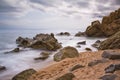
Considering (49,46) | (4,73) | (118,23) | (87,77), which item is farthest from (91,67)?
(118,23)

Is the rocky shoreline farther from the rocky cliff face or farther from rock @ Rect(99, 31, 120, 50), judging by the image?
the rocky cliff face

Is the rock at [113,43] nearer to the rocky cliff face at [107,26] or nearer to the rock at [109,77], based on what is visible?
the rock at [109,77]

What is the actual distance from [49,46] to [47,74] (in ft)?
62.1

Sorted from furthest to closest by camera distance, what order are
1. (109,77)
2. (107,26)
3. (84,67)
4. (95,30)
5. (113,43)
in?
(95,30) < (107,26) < (113,43) < (84,67) < (109,77)

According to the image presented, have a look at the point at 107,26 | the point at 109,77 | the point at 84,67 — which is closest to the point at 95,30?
the point at 107,26

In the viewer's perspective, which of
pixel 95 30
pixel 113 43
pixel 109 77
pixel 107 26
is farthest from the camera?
pixel 95 30

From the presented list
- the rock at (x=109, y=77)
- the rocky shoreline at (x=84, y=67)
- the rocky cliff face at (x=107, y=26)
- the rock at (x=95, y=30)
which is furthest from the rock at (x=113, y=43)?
the rock at (x=95, y=30)

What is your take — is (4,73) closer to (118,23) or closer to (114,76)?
(114,76)

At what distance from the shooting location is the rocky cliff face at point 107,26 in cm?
5119

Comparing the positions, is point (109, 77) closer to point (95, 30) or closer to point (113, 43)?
point (113, 43)

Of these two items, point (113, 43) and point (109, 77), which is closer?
point (109, 77)

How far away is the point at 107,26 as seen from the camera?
5319cm

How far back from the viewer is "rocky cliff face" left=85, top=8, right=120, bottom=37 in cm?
5119

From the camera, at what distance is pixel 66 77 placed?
10312 millimetres
